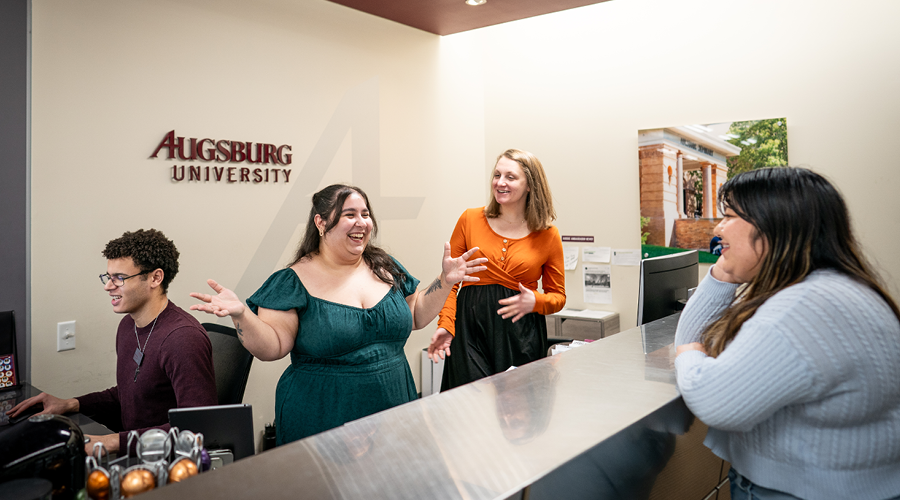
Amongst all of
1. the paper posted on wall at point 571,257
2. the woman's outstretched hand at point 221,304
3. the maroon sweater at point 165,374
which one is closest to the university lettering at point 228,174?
the maroon sweater at point 165,374

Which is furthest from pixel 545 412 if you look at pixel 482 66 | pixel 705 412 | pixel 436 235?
pixel 482 66

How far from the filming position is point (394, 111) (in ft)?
14.2

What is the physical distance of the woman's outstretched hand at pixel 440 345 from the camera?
2.41 m

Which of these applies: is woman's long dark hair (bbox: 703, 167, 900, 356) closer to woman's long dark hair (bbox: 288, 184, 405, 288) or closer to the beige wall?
woman's long dark hair (bbox: 288, 184, 405, 288)

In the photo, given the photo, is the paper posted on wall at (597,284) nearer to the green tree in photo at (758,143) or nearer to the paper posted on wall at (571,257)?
the paper posted on wall at (571,257)

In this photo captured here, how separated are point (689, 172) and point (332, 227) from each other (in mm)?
3008

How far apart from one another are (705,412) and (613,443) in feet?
0.63

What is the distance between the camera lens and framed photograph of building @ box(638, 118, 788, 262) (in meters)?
3.87

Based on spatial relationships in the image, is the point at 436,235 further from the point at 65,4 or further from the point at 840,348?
the point at 840,348

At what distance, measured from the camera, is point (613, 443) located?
3.40ft

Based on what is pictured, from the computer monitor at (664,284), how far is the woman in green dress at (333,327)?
90 centimetres

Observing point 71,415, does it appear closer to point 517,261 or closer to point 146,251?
point 146,251

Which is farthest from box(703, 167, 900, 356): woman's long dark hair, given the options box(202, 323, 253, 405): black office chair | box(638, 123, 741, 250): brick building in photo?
box(638, 123, 741, 250): brick building in photo

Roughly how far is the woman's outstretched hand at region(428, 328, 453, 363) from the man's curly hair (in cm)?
110
